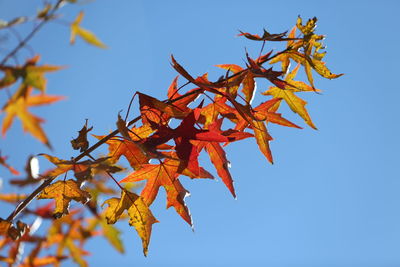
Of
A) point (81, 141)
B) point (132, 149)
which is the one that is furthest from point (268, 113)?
point (81, 141)

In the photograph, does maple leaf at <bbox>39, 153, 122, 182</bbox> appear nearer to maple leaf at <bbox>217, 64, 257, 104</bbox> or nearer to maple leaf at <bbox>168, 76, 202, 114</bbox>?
maple leaf at <bbox>168, 76, 202, 114</bbox>

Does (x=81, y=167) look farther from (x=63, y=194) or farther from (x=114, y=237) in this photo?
(x=114, y=237)

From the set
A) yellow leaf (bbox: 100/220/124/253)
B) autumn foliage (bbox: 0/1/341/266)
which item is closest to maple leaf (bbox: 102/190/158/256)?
autumn foliage (bbox: 0/1/341/266)

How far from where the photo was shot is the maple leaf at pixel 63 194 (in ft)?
3.07

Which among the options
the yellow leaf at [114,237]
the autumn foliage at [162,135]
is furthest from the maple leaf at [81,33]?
the yellow leaf at [114,237]

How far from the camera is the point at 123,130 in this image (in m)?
0.77

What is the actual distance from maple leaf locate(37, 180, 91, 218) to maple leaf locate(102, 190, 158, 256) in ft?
0.26

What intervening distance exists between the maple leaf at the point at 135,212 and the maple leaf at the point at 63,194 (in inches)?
3.1

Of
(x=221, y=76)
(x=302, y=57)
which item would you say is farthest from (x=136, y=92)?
(x=302, y=57)

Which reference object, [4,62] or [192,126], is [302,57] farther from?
[4,62]

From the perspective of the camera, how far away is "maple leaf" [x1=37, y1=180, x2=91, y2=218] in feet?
3.07

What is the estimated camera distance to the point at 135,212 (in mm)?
975

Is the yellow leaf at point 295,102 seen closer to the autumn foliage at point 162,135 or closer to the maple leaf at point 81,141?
the autumn foliage at point 162,135

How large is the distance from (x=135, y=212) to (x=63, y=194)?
163mm
